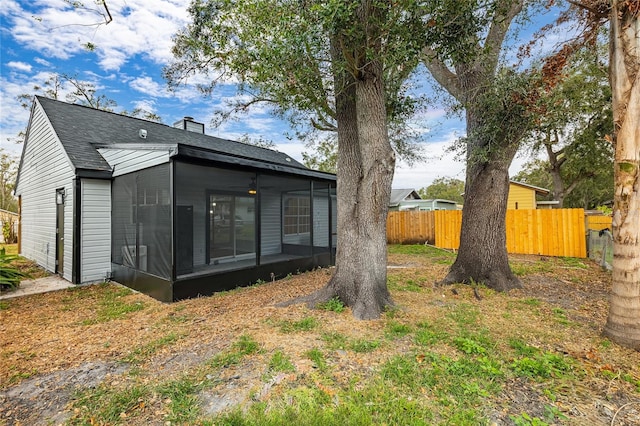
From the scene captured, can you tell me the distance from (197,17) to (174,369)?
5.33 m

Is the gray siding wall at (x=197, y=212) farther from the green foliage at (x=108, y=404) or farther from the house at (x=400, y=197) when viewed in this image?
the house at (x=400, y=197)

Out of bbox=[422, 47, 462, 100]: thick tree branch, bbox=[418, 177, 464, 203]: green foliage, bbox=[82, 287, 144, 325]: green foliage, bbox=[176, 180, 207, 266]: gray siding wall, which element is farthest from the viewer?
bbox=[418, 177, 464, 203]: green foliage

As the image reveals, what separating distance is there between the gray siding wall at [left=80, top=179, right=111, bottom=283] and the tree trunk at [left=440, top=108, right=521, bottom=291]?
7.40 m

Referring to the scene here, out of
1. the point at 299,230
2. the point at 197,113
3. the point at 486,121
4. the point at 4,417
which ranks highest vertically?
the point at 197,113

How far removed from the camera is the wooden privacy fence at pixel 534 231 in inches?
351

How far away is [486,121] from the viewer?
512 centimetres

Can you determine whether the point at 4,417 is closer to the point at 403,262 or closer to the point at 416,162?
the point at 403,262

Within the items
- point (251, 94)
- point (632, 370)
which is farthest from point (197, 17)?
point (632, 370)

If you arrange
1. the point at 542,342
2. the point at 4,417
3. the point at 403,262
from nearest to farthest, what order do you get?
the point at 4,417 < the point at 542,342 < the point at 403,262

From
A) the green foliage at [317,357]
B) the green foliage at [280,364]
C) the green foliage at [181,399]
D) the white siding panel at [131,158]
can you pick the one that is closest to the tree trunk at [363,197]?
the green foliage at [317,357]

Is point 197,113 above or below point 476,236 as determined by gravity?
above

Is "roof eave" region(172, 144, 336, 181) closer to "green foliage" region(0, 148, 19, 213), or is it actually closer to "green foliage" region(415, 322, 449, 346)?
"green foliage" region(415, 322, 449, 346)

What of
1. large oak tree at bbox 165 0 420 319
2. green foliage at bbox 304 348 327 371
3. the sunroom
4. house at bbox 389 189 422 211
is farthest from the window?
house at bbox 389 189 422 211

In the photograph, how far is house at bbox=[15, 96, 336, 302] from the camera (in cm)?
517
